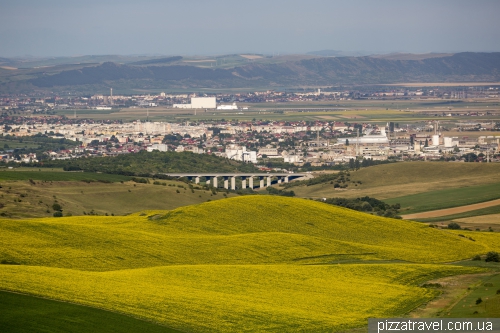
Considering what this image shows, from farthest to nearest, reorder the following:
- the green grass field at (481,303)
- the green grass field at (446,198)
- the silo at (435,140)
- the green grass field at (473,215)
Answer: the silo at (435,140) → the green grass field at (446,198) → the green grass field at (473,215) → the green grass field at (481,303)

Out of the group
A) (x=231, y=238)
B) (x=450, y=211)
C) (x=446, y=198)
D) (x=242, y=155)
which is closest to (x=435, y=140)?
(x=242, y=155)

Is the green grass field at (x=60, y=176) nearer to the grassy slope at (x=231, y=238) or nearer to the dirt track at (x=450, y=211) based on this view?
the grassy slope at (x=231, y=238)

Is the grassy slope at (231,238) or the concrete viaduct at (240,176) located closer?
the grassy slope at (231,238)

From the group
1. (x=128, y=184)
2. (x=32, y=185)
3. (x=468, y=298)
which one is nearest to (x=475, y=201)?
(x=128, y=184)

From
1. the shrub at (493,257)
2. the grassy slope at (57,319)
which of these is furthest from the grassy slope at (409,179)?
the grassy slope at (57,319)

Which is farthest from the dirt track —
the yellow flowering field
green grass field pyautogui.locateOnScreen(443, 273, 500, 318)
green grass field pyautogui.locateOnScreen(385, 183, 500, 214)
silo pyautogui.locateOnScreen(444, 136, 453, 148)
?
silo pyautogui.locateOnScreen(444, 136, 453, 148)

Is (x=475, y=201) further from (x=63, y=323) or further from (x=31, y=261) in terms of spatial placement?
(x=63, y=323)
